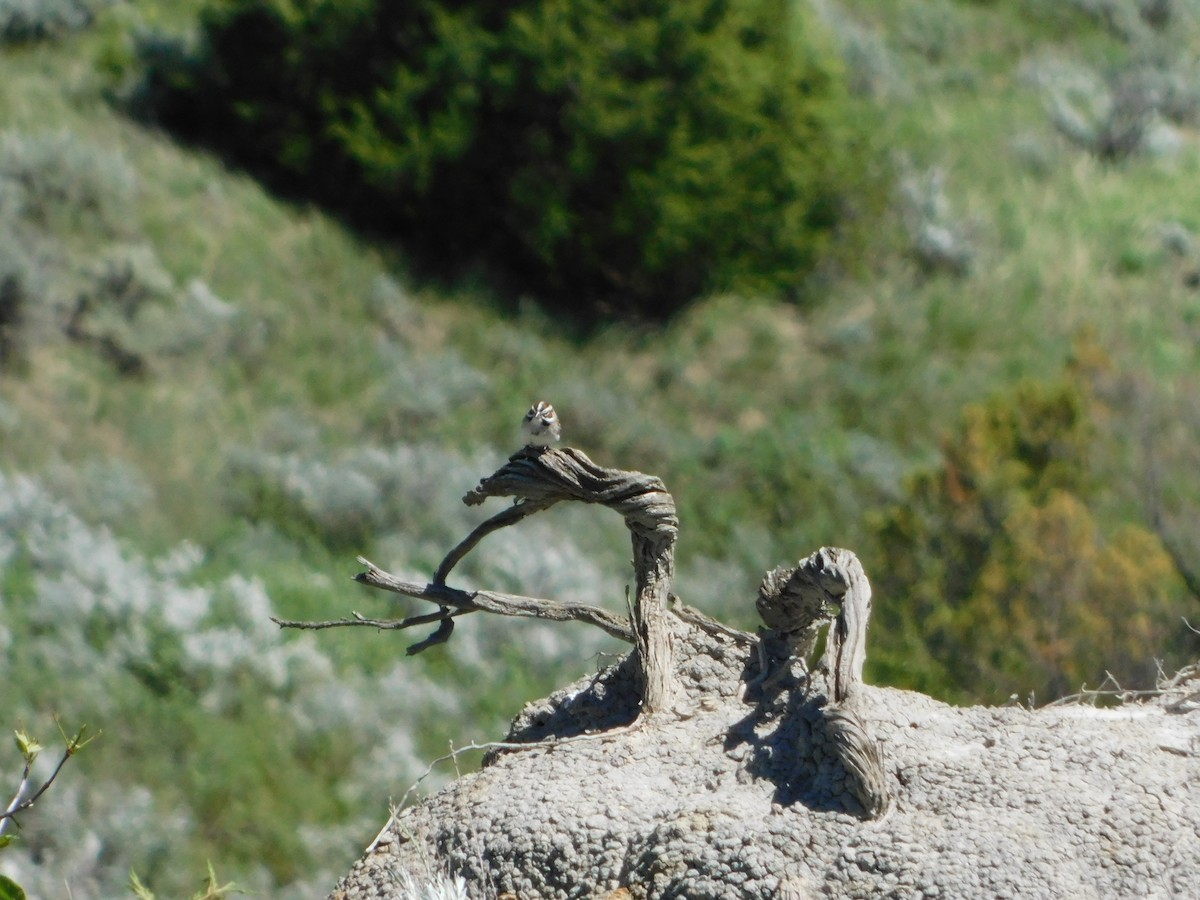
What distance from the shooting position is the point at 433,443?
9.92 meters

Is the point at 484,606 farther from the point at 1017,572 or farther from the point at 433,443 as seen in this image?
the point at 433,443

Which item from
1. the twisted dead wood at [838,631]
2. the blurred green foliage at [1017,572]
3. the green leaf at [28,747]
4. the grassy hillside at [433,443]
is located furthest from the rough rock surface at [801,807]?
the grassy hillside at [433,443]

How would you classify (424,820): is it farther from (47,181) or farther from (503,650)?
(47,181)

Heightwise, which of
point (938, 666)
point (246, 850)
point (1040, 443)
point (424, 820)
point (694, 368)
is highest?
point (694, 368)

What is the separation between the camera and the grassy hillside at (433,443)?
6855 mm

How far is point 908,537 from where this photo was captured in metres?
7.35

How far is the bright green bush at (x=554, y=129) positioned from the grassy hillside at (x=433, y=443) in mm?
460

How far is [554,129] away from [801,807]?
9.81m

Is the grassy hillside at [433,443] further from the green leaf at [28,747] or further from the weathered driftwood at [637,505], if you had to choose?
the green leaf at [28,747]

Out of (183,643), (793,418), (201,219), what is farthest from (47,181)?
(793,418)

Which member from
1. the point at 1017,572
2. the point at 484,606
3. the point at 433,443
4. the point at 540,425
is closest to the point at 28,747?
the point at 484,606

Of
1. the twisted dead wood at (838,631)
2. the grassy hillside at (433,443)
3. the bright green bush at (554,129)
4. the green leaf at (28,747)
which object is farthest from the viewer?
the bright green bush at (554,129)

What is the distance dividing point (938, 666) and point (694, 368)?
5.10 metres

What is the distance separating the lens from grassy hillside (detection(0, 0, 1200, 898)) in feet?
22.5
